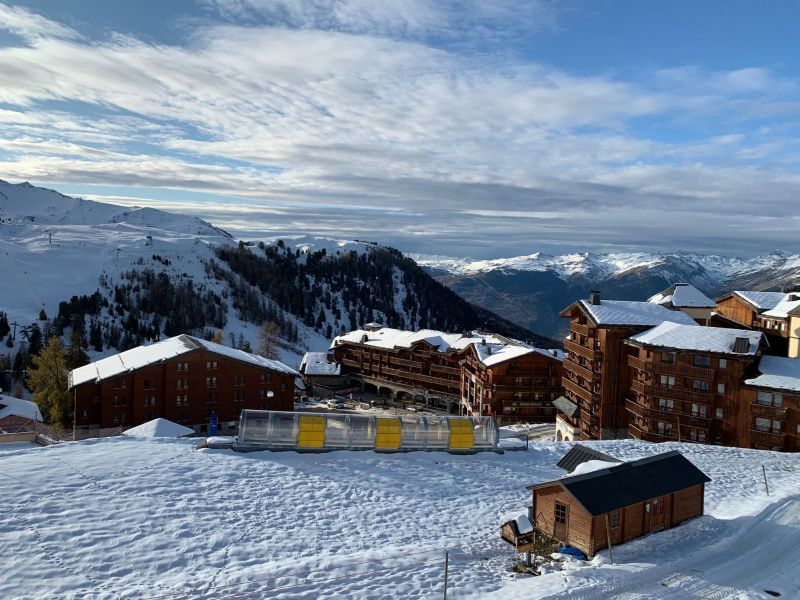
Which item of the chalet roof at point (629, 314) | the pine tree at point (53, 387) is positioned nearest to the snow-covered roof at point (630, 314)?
the chalet roof at point (629, 314)

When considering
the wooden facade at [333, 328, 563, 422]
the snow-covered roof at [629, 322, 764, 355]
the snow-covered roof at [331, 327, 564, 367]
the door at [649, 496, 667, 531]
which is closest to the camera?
the door at [649, 496, 667, 531]

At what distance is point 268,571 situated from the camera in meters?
22.4

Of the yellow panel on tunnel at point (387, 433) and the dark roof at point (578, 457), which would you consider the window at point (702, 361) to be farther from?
the yellow panel on tunnel at point (387, 433)

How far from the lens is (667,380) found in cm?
5312

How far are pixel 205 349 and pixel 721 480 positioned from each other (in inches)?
2077

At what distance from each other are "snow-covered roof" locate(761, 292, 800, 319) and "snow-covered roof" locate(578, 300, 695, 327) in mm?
10646

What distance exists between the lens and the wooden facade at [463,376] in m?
79.5

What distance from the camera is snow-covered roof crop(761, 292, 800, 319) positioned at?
61.7m

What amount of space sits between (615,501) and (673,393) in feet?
102

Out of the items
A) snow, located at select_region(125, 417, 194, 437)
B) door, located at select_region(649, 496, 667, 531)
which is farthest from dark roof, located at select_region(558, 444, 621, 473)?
snow, located at select_region(125, 417, 194, 437)

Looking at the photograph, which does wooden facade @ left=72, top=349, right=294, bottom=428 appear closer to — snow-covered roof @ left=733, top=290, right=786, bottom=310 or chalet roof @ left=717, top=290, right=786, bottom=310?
chalet roof @ left=717, top=290, right=786, bottom=310

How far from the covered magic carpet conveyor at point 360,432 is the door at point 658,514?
554 inches

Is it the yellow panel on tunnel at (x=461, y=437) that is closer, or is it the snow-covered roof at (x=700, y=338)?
the yellow panel on tunnel at (x=461, y=437)

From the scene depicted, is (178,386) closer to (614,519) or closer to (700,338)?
(614,519)
